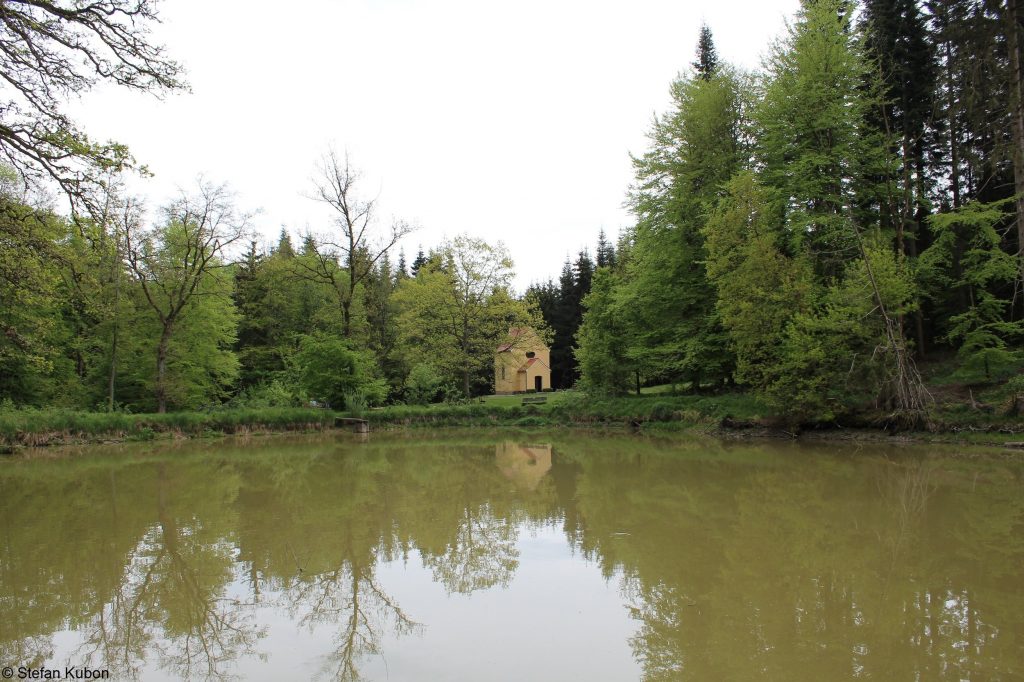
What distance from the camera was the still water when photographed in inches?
165

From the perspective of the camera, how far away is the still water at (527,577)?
4.19 meters

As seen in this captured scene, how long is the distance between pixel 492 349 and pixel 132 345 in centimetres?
1645

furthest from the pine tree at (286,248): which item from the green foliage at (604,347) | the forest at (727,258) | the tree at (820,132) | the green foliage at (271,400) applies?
the tree at (820,132)

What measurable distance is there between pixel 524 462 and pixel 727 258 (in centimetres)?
1003

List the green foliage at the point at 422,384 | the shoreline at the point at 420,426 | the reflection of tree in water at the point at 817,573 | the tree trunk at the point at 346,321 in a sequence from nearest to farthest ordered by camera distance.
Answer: the reflection of tree in water at the point at 817,573
the shoreline at the point at 420,426
the tree trunk at the point at 346,321
the green foliage at the point at 422,384

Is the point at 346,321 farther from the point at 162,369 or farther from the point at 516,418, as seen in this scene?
the point at 516,418

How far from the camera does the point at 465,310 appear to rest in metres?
31.4

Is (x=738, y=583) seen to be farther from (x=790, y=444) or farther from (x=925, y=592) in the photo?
(x=790, y=444)

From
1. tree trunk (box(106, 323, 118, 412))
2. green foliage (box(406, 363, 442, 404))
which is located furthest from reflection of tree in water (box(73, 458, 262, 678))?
green foliage (box(406, 363, 442, 404))

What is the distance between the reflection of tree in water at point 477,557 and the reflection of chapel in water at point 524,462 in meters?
3.17

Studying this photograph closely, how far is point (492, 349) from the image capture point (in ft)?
103

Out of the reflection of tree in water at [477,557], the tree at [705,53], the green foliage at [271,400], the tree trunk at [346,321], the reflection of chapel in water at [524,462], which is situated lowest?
→ the reflection of chapel in water at [524,462]

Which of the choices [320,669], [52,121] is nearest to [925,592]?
[320,669]

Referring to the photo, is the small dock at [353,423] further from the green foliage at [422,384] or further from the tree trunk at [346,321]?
the tree trunk at [346,321]
